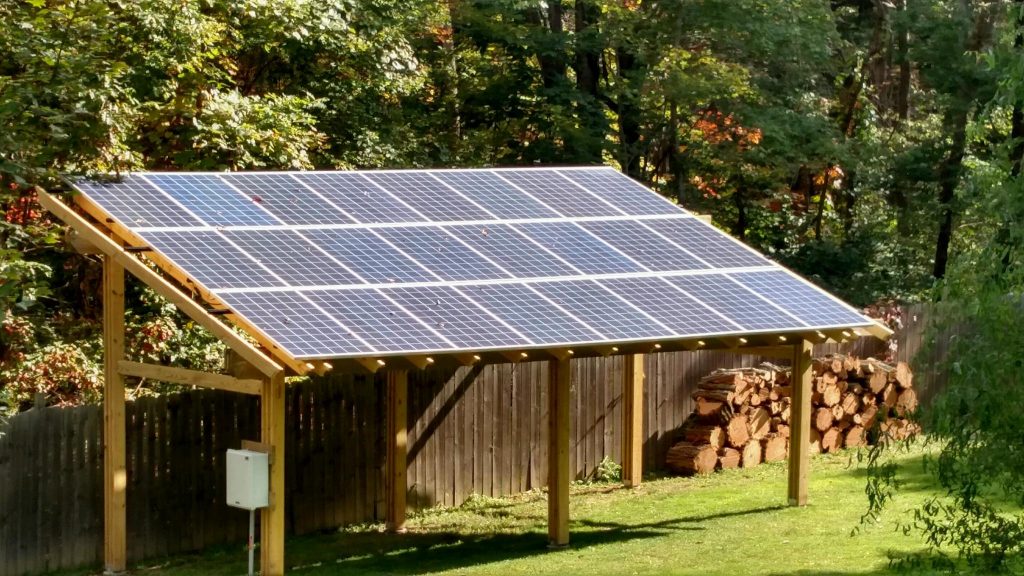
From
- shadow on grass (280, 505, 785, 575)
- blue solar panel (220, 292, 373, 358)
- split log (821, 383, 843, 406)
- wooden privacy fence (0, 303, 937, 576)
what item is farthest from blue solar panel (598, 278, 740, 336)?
split log (821, 383, 843, 406)

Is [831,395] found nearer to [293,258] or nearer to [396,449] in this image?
[396,449]

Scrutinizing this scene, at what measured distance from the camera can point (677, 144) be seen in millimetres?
27453

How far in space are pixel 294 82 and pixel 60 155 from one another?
26.0 ft

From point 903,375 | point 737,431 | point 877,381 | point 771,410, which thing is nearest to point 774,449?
point 771,410

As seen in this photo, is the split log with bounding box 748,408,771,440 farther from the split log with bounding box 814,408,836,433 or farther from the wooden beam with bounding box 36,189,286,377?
the wooden beam with bounding box 36,189,286,377

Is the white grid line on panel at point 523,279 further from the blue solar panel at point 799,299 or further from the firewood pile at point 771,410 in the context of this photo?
the firewood pile at point 771,410

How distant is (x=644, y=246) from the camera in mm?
14969

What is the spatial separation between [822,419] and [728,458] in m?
1.72

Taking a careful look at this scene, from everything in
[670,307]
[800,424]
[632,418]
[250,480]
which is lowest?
[632,418]

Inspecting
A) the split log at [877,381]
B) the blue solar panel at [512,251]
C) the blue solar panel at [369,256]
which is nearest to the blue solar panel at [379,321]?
the blue solar panel at [369,256]

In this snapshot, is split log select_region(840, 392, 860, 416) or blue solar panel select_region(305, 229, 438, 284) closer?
blue solar panel select_region(305, 229, 438, 284)

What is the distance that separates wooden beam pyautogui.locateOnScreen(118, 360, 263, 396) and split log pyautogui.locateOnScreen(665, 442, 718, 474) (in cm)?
772

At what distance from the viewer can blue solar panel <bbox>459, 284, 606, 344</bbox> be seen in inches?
480

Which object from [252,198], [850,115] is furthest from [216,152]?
[850,115]
